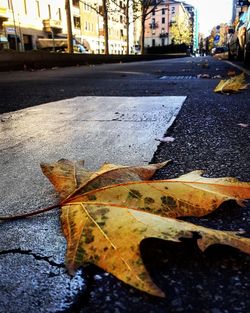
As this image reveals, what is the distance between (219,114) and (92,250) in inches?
91.3

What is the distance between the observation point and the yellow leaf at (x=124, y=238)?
78 cm

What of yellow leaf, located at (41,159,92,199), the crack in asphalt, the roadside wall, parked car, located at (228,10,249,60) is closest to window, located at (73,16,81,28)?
the roadside wall

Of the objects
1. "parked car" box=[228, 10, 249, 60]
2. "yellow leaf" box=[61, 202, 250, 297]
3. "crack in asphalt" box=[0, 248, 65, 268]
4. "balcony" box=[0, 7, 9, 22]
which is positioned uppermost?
"balcony" box=[0, 7, 9, 22]

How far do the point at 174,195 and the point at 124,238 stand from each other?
0.96 feet

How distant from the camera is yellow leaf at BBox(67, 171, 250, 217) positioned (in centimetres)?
105

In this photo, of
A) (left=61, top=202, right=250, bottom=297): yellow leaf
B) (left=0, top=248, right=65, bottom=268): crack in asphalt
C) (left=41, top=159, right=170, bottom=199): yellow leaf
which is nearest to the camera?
(left=61, top=202, right=250, bottom=297): yellow leaf

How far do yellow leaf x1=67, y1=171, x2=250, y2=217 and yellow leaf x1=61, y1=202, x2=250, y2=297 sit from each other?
0.09 metres

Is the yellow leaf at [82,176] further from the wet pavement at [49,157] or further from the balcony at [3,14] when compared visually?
the balcony at [3,14]

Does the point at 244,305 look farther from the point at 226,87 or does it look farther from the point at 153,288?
the point at 226,87

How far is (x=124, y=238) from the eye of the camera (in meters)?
0.85

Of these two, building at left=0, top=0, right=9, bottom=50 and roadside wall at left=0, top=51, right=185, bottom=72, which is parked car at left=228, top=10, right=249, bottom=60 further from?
building at left=0, top=0, right=9, bottom=50

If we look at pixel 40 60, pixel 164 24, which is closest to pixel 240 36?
pixel 40 60

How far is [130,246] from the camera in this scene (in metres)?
0.83

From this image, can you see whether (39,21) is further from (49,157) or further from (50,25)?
(49,157)
